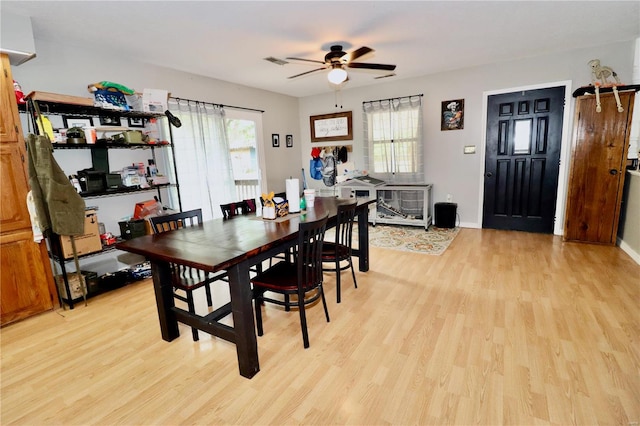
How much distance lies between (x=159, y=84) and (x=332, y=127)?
3051mm

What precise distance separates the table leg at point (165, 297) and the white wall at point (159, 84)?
2.29m

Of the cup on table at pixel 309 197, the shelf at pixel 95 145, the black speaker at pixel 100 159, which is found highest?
Answer: the shelf at pixel 95 145

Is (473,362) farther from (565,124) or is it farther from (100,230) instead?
(565,124)

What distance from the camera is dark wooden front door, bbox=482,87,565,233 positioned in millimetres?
4320

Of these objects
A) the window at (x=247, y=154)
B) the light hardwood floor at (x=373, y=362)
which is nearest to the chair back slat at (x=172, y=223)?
the light hardwood floor at (x=373, y=362)

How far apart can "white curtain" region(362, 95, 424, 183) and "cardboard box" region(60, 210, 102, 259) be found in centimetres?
414

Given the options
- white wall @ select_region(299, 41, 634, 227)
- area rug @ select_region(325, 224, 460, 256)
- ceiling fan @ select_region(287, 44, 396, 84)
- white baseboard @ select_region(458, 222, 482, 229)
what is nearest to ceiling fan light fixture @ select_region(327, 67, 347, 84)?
ceiling fan @ select_region(287, 44, 396, 84)

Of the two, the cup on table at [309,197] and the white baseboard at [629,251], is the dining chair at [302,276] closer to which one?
the cup on table at [309,197]

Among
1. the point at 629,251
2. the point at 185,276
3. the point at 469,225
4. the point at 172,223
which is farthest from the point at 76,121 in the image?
the point at 629,251

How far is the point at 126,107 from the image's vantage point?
10.5 ft

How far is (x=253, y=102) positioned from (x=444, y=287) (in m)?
4.07

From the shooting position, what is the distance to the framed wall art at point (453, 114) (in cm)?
484

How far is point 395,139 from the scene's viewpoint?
210 inches

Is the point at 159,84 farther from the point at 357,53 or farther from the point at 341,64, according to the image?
the point at 357,53
